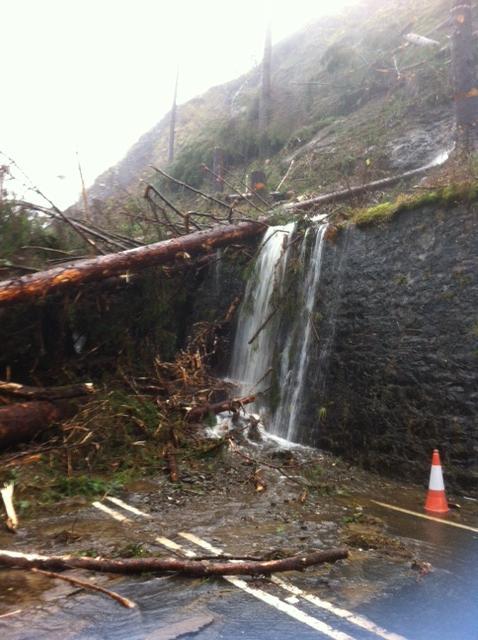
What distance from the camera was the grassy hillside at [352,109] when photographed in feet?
45.5

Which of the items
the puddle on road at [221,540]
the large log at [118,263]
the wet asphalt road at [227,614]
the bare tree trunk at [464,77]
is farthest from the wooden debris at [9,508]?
→ the bare tree trunk at [464,77]

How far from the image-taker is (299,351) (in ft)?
29.6

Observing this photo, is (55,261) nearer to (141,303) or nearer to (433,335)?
(141,303)

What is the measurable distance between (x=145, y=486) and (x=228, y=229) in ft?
18.3

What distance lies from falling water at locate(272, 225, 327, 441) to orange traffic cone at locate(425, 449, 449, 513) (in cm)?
297

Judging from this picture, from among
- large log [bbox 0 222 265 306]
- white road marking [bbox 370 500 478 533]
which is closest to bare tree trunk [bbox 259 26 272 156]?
large log [bbox 0 222 265 306]

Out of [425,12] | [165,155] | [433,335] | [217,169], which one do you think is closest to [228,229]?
[433,335]

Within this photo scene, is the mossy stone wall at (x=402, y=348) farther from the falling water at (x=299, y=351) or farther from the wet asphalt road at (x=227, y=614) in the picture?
the wet asphalt road at (x=227, y=614)

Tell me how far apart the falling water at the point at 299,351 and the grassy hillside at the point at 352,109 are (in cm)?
334

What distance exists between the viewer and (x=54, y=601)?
346 centimetres

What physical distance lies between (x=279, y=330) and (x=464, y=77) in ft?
20.2

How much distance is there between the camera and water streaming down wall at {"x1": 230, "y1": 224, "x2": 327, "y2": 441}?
29.3 feet

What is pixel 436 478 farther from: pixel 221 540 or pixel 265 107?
pixel 265 107

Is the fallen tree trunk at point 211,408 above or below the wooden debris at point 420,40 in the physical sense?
below
